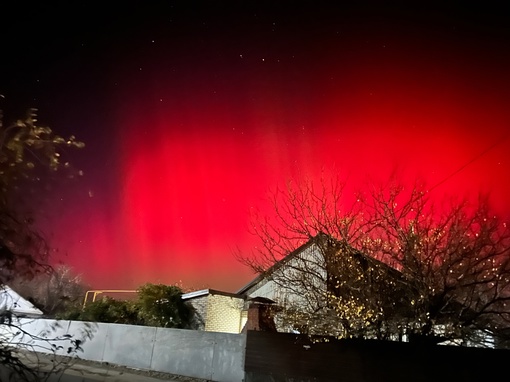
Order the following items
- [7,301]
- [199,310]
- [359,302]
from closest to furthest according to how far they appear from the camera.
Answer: [7,301] < [359,302] < [199,310]

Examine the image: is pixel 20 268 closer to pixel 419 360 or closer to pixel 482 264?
pixel 419 360

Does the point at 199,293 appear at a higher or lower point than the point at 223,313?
higher

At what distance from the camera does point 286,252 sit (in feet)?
35.1

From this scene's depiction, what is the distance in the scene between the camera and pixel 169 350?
13.6 metres

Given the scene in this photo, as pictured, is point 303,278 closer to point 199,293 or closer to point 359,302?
point 359,302

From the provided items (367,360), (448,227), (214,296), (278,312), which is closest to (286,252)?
(278,312)

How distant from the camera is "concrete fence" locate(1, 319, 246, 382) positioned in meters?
11.8

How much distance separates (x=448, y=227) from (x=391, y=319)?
2.32 meters

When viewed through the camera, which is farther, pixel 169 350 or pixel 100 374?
pixel 169 350

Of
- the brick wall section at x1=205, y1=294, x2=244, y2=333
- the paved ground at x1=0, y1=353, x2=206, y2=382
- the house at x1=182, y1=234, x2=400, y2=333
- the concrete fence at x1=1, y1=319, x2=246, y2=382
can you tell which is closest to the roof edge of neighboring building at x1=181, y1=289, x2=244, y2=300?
the brick wall section at x1=205, y1=294, x2=244, y2=333

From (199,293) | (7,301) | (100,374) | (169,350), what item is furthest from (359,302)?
(199,293)

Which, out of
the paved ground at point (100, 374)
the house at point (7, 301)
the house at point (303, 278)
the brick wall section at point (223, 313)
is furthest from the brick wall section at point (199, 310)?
the house at point (7, 301)

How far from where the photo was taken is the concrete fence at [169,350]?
11.8 meters

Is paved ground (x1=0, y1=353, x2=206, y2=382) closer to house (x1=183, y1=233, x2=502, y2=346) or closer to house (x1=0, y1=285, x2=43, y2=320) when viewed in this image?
house (x1=183, y1=233, x2=502, y2=346)
